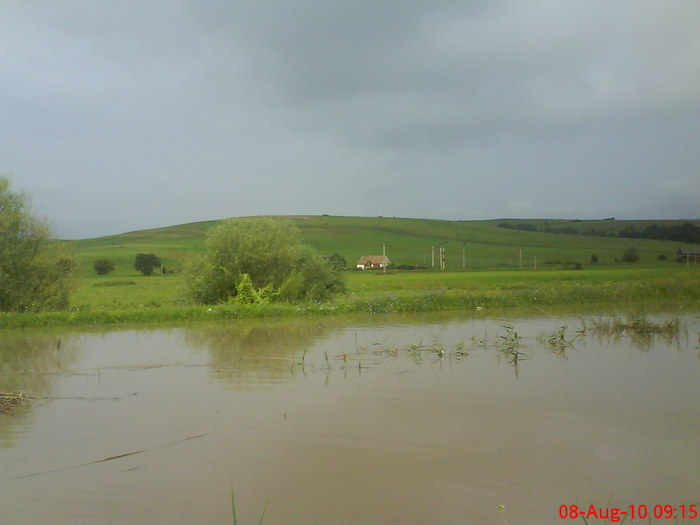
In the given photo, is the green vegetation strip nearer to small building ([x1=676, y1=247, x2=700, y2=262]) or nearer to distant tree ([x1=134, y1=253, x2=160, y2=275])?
small building ([x1=676, y1=247, x2=700, y2=262])

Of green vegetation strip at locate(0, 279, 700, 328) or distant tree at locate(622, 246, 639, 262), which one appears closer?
green vegetation strip at locate(0, 279, 700, 328)

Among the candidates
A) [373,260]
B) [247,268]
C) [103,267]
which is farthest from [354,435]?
[373,260]

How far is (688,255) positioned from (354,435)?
52829mm

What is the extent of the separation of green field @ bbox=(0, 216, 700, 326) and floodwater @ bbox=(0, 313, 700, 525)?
33.1 ft

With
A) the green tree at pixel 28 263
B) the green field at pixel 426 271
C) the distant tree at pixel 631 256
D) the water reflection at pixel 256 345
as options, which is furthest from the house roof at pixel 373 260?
the water reflection at pixel 256 345

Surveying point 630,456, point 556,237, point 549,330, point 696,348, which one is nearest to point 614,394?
point 630,456

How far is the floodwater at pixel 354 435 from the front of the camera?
4977mm

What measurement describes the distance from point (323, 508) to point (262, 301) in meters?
18.0

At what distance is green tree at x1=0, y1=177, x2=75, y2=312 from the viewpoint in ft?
71.4

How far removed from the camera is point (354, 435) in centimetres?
668

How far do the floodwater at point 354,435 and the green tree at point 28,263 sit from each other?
35.6ft

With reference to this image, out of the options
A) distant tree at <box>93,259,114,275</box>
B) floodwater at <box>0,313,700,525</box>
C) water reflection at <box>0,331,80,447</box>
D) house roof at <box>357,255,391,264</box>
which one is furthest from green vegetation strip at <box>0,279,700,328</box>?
house roof at <box>357,255,391,264</box>

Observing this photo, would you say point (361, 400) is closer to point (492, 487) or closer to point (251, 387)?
point (251, 387)

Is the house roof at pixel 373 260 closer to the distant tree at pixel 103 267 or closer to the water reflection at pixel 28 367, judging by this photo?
the distant tree at pixel 103 267
